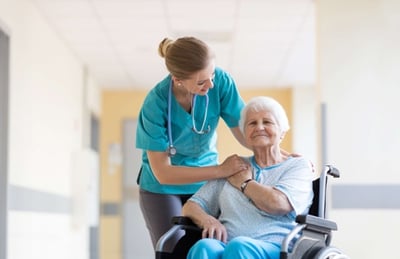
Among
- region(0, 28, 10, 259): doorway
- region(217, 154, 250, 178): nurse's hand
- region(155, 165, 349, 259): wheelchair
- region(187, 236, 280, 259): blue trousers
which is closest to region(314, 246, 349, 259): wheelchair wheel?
region(155, 165, 349, 259): wheelchair

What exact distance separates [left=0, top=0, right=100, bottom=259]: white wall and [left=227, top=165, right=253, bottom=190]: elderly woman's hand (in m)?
2.83

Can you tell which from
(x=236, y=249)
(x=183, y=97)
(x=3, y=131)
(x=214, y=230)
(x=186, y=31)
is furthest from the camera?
(x=186, y=31)

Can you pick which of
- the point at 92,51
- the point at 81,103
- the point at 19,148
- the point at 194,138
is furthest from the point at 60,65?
the point at 194,138

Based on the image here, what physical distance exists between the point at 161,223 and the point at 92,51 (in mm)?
5110

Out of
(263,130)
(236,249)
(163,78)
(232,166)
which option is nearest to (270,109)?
(263,130)

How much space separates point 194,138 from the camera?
2998mm

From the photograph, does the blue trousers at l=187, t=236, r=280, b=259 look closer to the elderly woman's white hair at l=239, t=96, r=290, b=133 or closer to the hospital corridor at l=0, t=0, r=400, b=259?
the elderly woman's white hair at l=239, t=96, r=290, b=133

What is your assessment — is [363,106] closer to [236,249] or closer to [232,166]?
[232,166]

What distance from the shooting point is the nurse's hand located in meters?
2.79

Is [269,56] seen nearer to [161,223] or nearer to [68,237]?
[68,237]

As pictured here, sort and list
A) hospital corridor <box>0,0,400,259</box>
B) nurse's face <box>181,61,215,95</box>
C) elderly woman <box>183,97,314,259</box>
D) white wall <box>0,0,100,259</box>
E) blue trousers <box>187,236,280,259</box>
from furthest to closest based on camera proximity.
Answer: hospital corridor <box>0,0,400,259</box> → white wall <box>0,0,100,259</box> → nurse's face <box>181,61,215,95</box> → elderly woman <box>183,97,314,259</box> → blue trousers <box>187,236,280,259</box>

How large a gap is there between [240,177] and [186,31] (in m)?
4.51

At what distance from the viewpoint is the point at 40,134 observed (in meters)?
6.40

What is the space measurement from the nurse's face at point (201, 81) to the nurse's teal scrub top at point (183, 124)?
0.46ft
